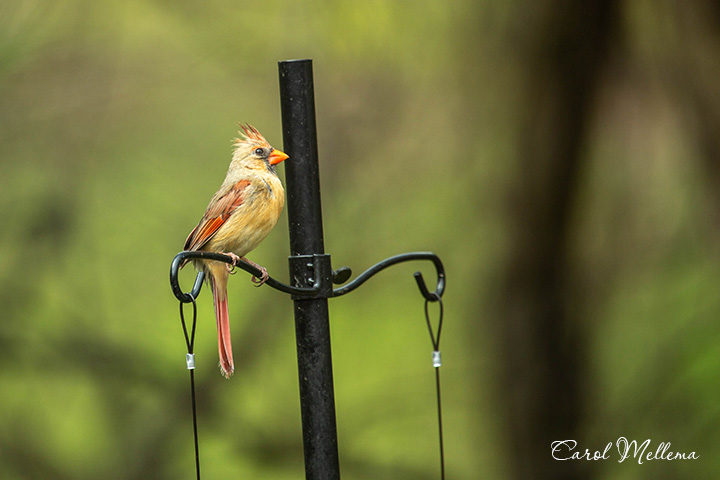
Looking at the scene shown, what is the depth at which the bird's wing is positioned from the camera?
2189mm

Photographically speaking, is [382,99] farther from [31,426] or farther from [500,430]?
[31,426]

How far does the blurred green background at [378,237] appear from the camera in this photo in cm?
360

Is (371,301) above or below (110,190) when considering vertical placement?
below

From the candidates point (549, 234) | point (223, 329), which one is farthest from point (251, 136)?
point (549, 234)

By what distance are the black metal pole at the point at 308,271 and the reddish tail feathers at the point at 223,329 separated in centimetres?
17

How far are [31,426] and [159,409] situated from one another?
591 millimetres

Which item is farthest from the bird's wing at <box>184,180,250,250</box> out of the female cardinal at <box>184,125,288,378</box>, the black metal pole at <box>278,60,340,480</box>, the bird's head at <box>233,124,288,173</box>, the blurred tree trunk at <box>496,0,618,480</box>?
the blurred tree trunk at <box>496,0,618,480</box>

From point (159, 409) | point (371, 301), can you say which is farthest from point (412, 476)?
point (159, 409)

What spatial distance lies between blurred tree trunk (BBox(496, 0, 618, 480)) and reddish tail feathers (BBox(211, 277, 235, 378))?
5.82 feet

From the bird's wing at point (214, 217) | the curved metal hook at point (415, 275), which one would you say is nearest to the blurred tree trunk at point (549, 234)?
the curved metal hook at point (415, 275)

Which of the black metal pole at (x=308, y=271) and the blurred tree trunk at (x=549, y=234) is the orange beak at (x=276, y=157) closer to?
the black metal pole at (x=308, y=271)

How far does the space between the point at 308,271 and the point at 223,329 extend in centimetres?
29

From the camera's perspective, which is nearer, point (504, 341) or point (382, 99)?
point (504, 341)

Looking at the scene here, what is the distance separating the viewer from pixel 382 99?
4.14 metres
